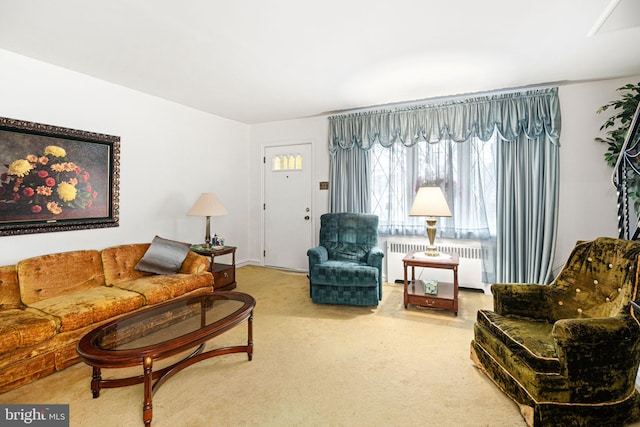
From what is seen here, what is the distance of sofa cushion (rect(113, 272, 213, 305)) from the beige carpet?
694 mm

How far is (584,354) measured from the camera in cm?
158

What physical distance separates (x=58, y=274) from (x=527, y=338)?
3.60 metres

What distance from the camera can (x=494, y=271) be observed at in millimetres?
3906

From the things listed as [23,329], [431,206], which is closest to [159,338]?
[23,329]

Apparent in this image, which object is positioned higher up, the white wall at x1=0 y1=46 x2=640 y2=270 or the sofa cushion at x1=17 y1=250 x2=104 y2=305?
the white wall at x1=0 y1=46 x2=640 y2=270

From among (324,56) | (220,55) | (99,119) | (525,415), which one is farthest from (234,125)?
(525,415)

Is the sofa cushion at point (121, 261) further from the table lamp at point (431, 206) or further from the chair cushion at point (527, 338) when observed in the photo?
the chair cushion at point (527, 338)

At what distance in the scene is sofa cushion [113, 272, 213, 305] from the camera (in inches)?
112

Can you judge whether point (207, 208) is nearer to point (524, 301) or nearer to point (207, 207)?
point (207, 207)

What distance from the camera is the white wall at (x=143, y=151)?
112 inches

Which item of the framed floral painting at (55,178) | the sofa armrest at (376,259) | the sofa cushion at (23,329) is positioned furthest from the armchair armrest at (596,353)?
the framed floral painting at (55,178)

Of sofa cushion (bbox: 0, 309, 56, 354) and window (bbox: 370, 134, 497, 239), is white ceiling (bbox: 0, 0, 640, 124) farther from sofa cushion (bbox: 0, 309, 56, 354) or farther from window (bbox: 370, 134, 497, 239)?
sofa cushion (bbox: 0, 309, 56, 354)

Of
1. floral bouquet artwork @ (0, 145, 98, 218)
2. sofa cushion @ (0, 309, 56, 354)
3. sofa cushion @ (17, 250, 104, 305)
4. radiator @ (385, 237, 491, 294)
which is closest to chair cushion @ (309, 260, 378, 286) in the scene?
radiator @ (385, 237, 491, 294)

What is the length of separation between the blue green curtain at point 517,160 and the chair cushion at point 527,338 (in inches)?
72.4
